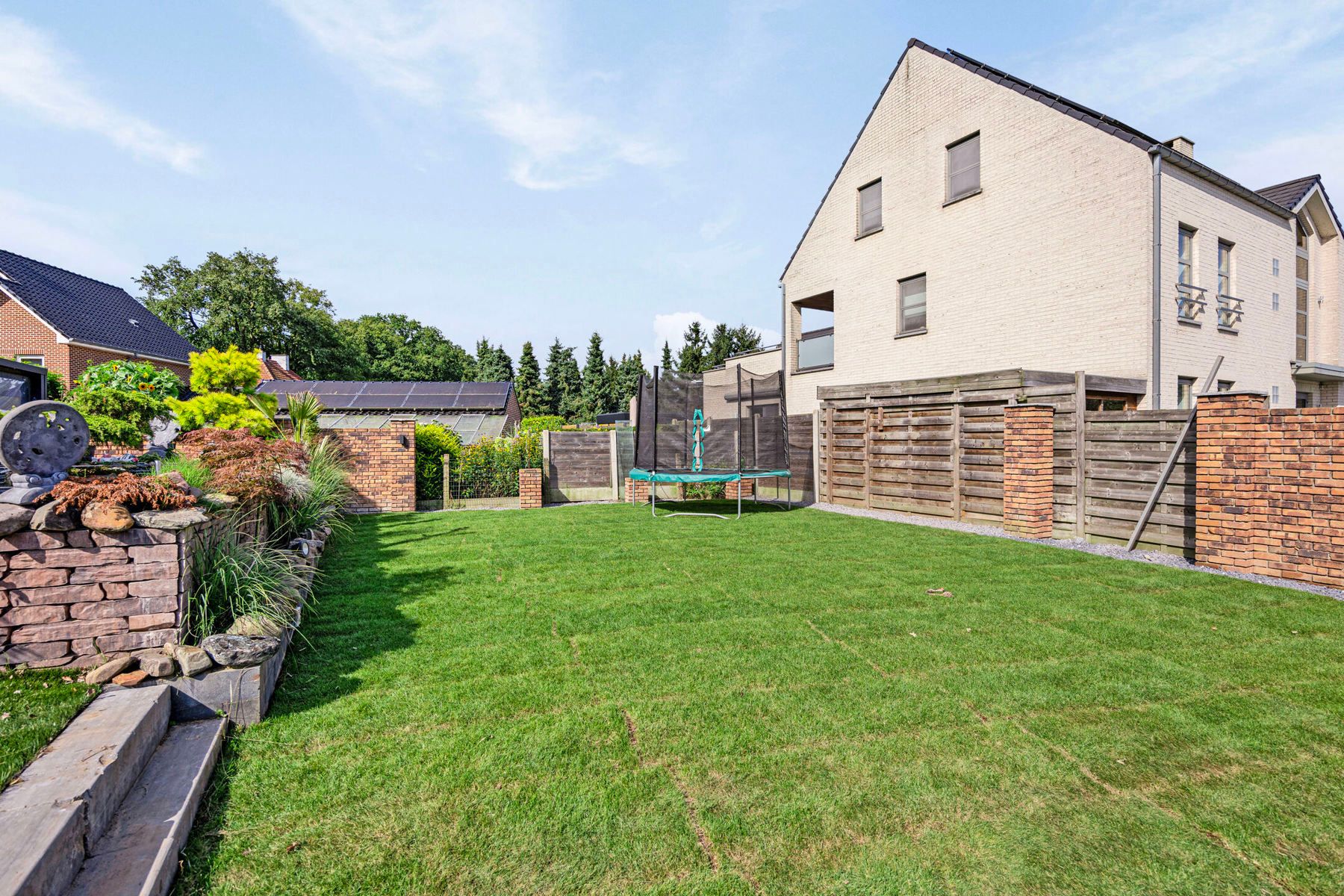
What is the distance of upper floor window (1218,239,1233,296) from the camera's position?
11.2 m

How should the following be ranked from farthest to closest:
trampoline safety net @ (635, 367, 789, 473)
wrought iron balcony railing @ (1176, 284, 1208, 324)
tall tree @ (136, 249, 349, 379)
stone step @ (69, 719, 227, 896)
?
tall tree @ (136, 249, 349, 379) < trampoline safety net @ (635, 367, 789, 473) < wrought iron balcony railing @ (1176, 284, 1208, 324) < stone step @ (69, 719, 227, 896)

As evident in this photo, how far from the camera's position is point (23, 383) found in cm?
561

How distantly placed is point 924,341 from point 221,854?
13.0m

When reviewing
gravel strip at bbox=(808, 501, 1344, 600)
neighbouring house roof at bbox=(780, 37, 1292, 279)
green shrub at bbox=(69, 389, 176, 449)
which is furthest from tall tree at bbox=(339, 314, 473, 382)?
gravel strip at bbox=(808, 501, 1344, 600)

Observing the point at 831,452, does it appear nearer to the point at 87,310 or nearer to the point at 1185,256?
the point at 1185,256

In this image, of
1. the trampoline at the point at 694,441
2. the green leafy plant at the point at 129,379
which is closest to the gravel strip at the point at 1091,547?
the trampoline at the point at 694,441

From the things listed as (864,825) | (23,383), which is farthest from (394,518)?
(864,825)

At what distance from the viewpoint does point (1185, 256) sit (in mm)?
10289

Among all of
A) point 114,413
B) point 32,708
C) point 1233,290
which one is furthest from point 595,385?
point 32,708

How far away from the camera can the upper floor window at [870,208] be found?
13.7 metres

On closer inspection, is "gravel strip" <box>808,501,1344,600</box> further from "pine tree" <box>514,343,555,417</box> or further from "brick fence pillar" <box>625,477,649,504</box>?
"pine tree" <box>514,343,555,417</box>

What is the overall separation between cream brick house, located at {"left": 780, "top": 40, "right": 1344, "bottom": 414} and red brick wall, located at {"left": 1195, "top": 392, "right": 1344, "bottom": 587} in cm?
439

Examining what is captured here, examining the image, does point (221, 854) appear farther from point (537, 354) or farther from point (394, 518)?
point (537, 354)

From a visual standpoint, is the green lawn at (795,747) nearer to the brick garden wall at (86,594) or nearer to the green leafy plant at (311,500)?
the brick garden wall at (86,594)
